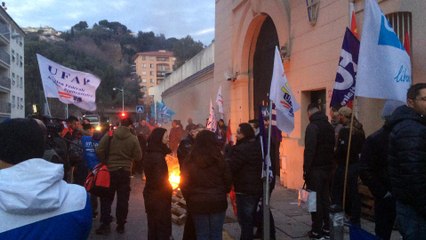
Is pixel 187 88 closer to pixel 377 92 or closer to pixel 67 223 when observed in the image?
pixel 377 92

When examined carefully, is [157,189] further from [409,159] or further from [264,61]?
[264,61]

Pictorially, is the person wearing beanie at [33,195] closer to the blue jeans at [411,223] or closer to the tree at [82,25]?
the blue jeans at [411,223]

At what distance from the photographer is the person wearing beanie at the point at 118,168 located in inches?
302

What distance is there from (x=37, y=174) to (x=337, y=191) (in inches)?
232

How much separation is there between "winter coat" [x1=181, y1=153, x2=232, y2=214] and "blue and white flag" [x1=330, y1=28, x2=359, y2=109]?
7.67 feet

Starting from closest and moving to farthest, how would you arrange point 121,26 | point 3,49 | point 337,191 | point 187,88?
1. point 337,191
2. point 187,88
3. point 3,49
4. point 121,26

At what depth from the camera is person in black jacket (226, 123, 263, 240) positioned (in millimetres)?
6062

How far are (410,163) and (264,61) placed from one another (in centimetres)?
1082

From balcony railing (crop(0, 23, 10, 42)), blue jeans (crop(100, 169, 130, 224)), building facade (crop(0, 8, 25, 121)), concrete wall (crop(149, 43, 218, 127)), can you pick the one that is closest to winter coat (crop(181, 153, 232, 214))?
blue jeans (crop(100, 169, 130, 224))

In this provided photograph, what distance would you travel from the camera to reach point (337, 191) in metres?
7.15

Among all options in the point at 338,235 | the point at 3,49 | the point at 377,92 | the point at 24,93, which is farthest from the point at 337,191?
the point at 24,93

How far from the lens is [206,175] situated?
5285 millimetres

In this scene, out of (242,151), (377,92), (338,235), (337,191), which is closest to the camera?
(338,235)

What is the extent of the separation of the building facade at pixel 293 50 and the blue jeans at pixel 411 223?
4.03 m
